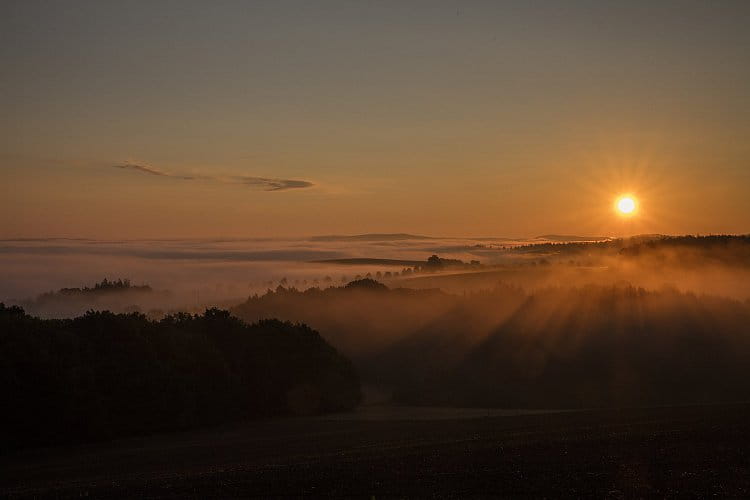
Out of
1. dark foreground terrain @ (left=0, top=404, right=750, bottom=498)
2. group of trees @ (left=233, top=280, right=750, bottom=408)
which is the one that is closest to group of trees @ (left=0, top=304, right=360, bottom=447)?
dark foreground terrain @ (left=0, top=404, right=750, bottom=498)

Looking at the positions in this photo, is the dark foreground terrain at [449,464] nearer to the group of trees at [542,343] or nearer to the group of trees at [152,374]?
the group of trees at [152,374]

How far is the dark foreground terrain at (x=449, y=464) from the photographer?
2970 cm

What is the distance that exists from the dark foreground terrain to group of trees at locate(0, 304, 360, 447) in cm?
808

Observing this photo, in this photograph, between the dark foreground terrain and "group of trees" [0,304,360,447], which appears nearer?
the dark foreground terrain

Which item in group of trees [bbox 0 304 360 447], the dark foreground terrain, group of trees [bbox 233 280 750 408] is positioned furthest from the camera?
group of trees [bbox 233 280 750 408]

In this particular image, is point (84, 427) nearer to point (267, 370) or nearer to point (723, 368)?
point (267, 370)

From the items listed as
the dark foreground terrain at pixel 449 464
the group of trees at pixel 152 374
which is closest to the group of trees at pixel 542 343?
the group of trees at pixel 152 374

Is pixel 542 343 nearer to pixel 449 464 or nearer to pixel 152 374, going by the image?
pixel 152 374

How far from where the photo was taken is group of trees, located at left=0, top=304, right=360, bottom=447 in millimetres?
68625

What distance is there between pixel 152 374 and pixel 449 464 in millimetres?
47850

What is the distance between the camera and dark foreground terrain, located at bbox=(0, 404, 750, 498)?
2970cm

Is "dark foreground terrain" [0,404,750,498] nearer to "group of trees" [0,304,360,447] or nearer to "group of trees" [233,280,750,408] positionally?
"group of trees" [0,304,360,447]

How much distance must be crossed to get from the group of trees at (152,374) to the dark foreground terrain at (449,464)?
8.08m

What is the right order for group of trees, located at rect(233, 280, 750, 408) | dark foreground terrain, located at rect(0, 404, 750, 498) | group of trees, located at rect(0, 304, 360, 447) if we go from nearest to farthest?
1. dark foreground terrain, located at rect(0, 404, 750, 498)
2. group of trees, located at rect(0, 304, 360, 447)
3. group of trees, located at rect(233, 280, 750, 408)
